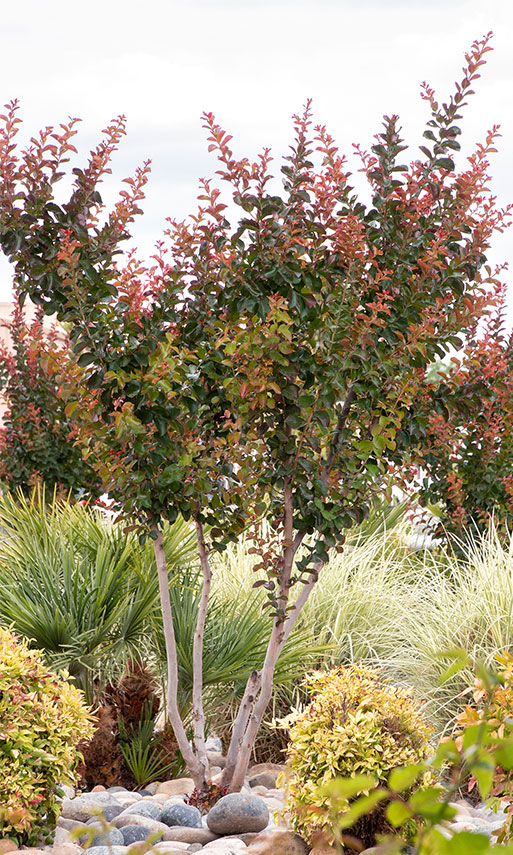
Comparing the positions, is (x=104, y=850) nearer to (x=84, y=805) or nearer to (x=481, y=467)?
(x=84, y=805)

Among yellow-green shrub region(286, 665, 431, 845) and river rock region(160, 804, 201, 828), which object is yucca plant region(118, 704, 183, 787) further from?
yellow-green shrub region(286, 665, 431, 845)

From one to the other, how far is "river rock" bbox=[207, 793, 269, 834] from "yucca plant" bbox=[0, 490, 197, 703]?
138cm

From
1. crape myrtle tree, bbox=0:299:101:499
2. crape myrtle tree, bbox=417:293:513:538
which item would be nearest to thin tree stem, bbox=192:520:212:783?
crape myrtle tree, bbox=417:293:513:538

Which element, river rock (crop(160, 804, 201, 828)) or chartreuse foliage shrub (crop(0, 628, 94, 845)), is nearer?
chartreuse foliage shrub (crop(0, 628, 94, 845))

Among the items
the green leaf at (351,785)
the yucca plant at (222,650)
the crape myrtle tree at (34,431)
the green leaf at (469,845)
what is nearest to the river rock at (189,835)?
the yucca plant at (222,650)

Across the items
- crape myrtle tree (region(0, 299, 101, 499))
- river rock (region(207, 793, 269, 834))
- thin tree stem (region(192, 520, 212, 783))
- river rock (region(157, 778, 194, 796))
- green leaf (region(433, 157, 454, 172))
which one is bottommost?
river rock (region(157, 778, 194, 796))

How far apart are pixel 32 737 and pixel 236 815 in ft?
3.19

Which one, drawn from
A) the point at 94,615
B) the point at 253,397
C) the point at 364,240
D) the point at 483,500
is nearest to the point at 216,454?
the point at 253,397

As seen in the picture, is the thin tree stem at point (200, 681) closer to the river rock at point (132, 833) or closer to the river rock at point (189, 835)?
the river rock at point (189, 835)

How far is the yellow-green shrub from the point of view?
368 centimetres

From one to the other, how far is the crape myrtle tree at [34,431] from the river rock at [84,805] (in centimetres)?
453

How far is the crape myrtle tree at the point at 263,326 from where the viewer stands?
12.9 ft

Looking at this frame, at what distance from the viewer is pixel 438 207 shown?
429cm

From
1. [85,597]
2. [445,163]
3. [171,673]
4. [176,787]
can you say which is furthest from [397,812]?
[85,597]
